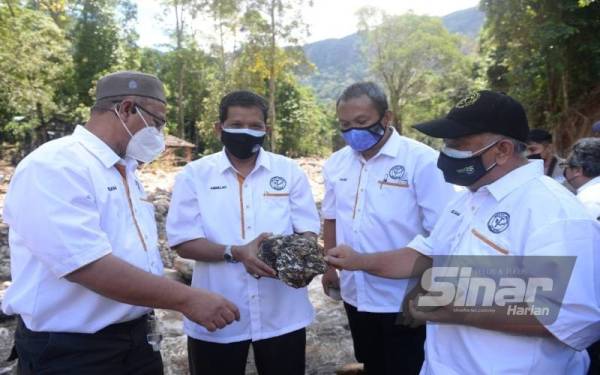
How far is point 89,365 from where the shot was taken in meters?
2.08

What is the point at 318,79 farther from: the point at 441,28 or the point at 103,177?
the point at 103,177

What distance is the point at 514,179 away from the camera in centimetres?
193

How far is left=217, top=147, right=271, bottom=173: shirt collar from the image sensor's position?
2902mm

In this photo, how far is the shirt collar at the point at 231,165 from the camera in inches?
114

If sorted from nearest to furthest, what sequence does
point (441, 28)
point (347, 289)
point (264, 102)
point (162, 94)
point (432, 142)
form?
1. point (162, 94)
2. point (264, 102)
3. point (347, 289)
4. point (432, 142)
5. point (441, 28)

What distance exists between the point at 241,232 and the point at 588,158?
285 centimetres

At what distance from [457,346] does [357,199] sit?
1351mm

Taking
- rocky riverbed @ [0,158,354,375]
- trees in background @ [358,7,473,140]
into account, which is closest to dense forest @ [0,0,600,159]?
trees in background @ [358,7,473,140]

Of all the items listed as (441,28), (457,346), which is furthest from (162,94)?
(441,28)

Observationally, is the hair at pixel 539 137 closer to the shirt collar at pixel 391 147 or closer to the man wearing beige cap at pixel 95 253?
the shirt collar at pixel 391 147

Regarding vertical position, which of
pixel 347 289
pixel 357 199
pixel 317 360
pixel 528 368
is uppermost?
pixel 357 199

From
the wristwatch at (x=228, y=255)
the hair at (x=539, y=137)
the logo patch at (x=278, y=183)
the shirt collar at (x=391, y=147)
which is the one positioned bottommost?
the wristwatch at (x=228, y=255)

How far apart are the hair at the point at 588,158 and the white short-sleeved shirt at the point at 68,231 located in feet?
11.0

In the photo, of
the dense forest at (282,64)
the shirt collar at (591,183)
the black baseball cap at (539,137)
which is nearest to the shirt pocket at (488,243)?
the shirt collar at (591,183)
